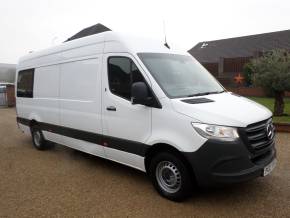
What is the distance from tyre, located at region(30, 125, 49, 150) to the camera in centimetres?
807

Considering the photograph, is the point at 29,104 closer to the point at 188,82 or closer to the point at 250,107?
the point at 188,82

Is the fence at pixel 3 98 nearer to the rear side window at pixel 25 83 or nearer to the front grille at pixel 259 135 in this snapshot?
the rear side window at pixel 25 83

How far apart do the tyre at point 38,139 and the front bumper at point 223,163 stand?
16.6 ft

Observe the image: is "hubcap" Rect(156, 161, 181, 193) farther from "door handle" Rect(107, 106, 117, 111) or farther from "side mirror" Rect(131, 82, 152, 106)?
"door handle" Rect(107, 106, 117, 111)

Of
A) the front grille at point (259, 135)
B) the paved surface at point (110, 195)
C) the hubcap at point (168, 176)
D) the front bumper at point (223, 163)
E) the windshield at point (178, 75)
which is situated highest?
the windshield at point (178, 75)

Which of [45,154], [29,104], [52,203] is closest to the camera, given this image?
[52,203]

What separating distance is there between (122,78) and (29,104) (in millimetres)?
4237

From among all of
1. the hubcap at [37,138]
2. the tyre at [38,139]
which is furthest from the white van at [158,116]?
the hubcap at [37,138]

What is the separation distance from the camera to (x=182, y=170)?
436cm

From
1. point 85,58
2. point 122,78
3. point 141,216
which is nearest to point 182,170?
point 141,216

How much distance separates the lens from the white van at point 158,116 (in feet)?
13.3

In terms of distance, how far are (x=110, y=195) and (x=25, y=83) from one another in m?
5.11

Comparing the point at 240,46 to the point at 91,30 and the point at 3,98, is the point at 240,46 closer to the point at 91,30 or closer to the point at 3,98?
the point at 91,30

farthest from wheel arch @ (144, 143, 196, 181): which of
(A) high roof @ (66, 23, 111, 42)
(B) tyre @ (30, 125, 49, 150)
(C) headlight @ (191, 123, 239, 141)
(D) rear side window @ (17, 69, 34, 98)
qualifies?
(A) high roof @ (66, 23, 111, 42)
